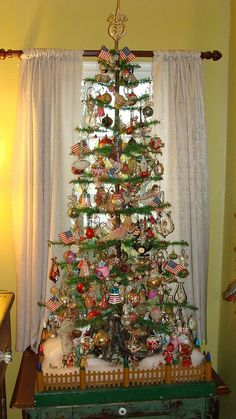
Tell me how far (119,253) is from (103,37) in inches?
52.6

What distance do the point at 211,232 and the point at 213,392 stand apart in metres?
1.04

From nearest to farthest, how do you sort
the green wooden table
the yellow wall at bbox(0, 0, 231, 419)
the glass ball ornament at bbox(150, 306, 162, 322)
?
the green wooden table → the glass ball ornament at bbox(150, 306, 162, 322) → the yellow wall at bbox(0, 0, 231, 419)

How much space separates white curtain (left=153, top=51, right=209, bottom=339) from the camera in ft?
7.75

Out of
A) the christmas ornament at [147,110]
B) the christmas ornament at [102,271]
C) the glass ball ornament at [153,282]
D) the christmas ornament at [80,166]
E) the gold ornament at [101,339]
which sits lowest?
the gold ornament at [101,339]

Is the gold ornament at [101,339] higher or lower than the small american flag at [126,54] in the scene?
lower

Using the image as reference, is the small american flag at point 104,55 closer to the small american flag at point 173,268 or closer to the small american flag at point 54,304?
the small american flag at point 173,268

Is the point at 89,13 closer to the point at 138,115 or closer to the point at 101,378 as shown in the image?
the point at 138,115

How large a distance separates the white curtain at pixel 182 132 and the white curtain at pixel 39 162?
49 cm

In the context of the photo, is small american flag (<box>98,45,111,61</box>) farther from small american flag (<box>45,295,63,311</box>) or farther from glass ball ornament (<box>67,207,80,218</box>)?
small american flag (<box>45,295,63,311</box>)

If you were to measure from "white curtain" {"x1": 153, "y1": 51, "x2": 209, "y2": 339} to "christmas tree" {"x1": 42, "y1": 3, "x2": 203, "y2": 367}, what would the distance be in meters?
0.45

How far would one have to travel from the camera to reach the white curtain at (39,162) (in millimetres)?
2336

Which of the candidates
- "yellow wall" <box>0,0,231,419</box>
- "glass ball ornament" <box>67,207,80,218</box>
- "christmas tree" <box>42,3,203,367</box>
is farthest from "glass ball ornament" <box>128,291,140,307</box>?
"yellow wall" <box>0,0,231,419</box>

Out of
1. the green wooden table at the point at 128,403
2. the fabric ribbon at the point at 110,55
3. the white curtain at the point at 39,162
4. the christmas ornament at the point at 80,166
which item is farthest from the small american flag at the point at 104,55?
the green wooden table at the point at 128,403

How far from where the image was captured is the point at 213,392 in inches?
71.6
